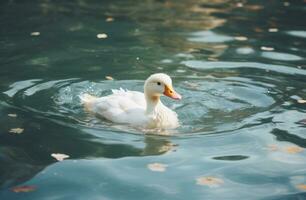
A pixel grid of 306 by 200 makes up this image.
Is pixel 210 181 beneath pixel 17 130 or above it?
beneath

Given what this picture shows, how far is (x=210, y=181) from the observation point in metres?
5.96

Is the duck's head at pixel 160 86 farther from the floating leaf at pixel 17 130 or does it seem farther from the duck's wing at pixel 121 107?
the floating leaf at pixel 17 130

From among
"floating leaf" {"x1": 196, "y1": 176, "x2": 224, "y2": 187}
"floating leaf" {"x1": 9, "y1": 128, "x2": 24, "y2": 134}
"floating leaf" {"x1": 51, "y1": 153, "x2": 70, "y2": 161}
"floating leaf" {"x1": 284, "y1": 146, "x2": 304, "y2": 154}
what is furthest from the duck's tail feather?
"floating leaf" {"x1": 284, "y1": 146, "x2": 304, "y2": 154}

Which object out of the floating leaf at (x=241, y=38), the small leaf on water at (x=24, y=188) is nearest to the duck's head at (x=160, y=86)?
the small leaf on water at (x=24, y=188)

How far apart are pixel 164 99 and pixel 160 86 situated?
1416 mm

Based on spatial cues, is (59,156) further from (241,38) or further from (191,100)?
(241,38)

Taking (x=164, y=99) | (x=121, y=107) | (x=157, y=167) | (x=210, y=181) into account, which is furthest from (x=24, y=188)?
(x=164, y=99)

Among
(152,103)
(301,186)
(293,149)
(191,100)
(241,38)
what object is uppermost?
(241,38)

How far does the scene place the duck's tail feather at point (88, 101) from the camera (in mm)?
7841

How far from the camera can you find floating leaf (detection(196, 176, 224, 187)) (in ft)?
19.4

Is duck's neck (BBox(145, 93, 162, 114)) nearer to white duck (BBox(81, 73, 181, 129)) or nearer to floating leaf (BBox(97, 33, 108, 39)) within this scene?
white duck (BBox(81, 73, 181, 129))

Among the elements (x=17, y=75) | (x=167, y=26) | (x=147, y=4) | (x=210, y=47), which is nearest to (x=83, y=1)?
(x=147, y=4)

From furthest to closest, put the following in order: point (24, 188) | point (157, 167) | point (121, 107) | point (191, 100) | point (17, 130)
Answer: point (191, 100) → point (121, 107) → point (17, 130) → point (157, 167) → point (24, 188)

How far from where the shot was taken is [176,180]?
5973mm
